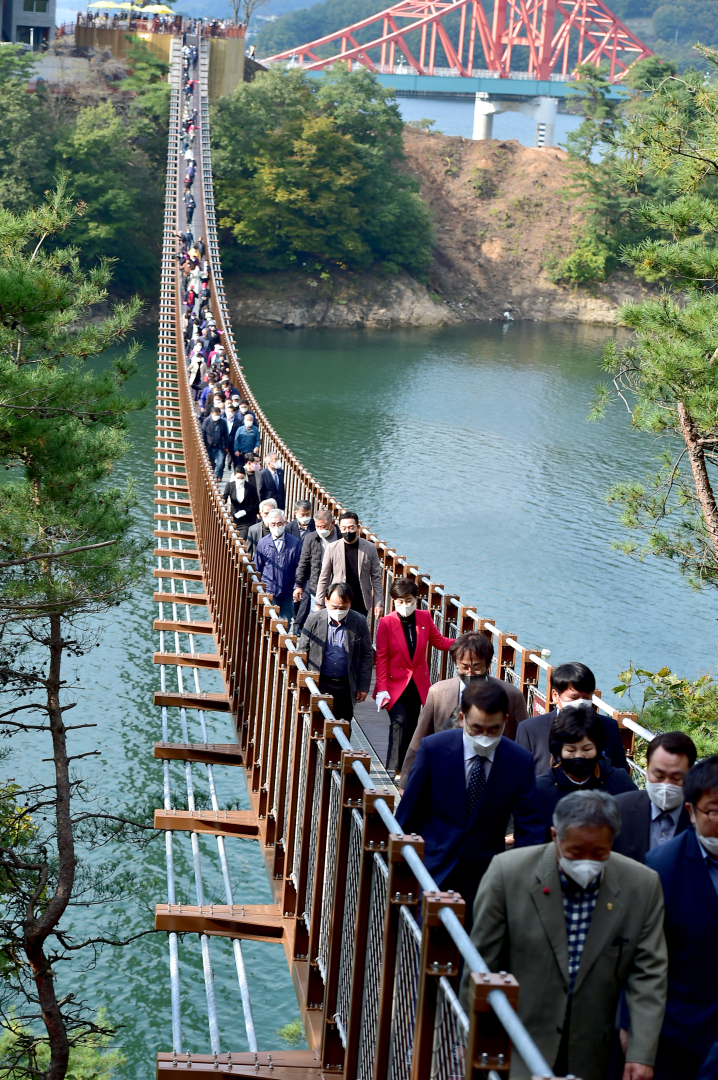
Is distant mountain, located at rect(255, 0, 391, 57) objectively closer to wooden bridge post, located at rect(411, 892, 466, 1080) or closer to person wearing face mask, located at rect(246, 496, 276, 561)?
person wearing face mask, located at rect(246, 496, 276, 561)

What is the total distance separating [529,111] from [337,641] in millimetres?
65802

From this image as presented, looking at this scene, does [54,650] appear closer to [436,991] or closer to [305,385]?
[436,991]

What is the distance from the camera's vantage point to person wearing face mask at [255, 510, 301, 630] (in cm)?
778

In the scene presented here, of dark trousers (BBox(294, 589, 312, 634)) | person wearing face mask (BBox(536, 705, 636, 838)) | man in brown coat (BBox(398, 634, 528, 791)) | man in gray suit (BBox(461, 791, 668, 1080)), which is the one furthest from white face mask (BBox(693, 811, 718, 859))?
dark trousers (BBox(294, 589, 312, 634))

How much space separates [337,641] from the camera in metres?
5.89

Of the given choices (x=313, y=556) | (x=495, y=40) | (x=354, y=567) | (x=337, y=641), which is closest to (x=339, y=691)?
(x=337, y=641)

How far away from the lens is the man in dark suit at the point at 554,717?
389 centimetres

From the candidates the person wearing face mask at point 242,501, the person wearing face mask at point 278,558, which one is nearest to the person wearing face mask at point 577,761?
the person wearing face mask at point 278,558

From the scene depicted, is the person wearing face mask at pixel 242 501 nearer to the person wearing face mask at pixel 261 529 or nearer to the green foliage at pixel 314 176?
the person wearing face mask at pixel 261 529

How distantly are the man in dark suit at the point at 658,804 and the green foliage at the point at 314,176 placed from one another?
4065cm

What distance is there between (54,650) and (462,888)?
5.90 m

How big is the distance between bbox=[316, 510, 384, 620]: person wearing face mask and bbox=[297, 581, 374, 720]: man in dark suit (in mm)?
1012

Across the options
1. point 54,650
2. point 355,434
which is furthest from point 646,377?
point 355,434

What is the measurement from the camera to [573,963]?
8.71ft
